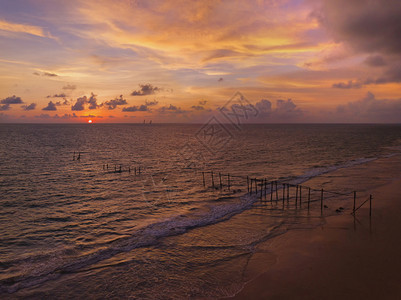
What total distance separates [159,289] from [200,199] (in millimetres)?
17389

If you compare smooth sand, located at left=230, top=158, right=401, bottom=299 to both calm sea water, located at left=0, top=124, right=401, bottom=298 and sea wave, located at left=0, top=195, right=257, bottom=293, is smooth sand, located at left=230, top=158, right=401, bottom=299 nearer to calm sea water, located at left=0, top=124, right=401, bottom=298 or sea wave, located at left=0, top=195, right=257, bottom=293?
calm sea water, located at left=0, top=124, right=401, bottom=298

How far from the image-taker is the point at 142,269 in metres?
15.7

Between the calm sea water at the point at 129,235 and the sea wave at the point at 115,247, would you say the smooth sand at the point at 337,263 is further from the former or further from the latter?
the sea wave at the point at 115,247

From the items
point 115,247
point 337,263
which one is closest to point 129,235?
point 115,247

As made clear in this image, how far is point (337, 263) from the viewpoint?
1544 centimetres

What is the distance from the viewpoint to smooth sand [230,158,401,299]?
1295 centimetres

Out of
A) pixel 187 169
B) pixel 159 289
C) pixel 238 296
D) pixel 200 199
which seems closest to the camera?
pixel 238 296

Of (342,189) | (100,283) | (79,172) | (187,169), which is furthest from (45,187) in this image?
(342,189)

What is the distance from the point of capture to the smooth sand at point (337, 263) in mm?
12945

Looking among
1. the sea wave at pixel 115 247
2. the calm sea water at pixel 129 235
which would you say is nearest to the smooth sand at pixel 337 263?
the calm sea water at pixel 129 235

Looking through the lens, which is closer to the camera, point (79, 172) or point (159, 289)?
point (159, 289)

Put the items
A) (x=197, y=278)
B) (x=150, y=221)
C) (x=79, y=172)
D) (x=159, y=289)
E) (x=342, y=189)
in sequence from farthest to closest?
1. (x=79, y=172)
2. (x=342, y=189)
3. (x=150, y=221)
4. (x=197, y=278)
5. (x=159, y=289)

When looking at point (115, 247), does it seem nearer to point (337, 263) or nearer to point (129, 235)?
point (129, 235)

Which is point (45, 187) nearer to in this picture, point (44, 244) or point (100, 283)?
point (44, 244)
